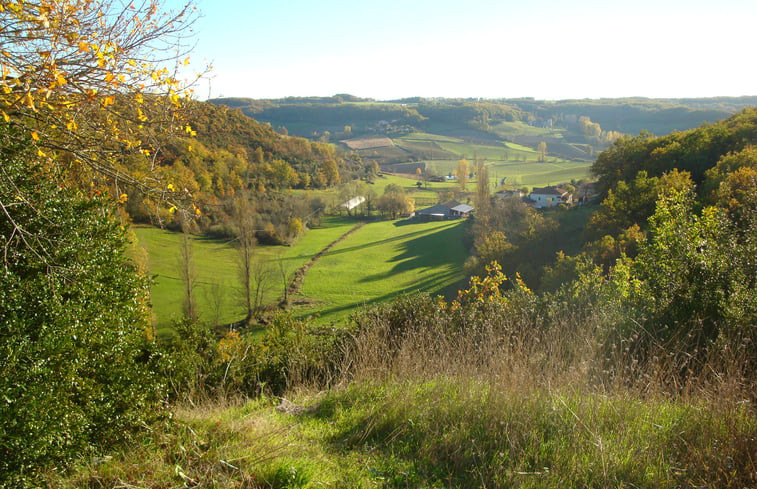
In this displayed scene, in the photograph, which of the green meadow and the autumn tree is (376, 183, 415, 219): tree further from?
the autumn tree

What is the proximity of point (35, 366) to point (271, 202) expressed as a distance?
4491 cm

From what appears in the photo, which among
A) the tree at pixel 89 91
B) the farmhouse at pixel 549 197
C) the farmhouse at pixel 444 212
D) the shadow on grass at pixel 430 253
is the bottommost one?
the shadow on grass at pixel 430 253

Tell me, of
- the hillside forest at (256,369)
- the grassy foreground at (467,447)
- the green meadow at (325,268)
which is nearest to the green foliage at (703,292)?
the hillside forest at (256,369)

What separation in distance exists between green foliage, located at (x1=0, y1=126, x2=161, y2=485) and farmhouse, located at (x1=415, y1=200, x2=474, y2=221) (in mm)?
54526

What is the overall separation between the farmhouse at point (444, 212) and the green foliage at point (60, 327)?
2147 inches

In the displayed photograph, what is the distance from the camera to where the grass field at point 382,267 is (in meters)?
30.2

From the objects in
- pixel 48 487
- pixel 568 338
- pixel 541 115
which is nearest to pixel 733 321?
pixel 568 338

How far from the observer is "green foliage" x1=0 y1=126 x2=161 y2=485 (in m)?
2.94

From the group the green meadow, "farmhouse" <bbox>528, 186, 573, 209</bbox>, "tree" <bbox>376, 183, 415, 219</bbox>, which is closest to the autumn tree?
the green meadow

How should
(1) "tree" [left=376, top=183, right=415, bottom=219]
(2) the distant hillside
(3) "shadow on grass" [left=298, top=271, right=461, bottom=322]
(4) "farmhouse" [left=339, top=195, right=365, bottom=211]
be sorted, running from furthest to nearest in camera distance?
(2) the distant hillside → (4) "farmhouse" [left=339, top=195, right=365, bottom=211] → (1) "tree" [left=376, top=183, right=415, bottom=219] → (3) "shadow on grass" [left=298, top=271, right=461, bottom=322]

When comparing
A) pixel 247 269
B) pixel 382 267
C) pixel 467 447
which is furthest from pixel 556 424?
pixel 382 267

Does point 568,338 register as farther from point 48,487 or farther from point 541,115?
point 541,115

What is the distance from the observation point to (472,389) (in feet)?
12.6

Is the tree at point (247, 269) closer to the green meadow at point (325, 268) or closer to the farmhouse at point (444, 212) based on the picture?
the green meadow at point (325, 268)
